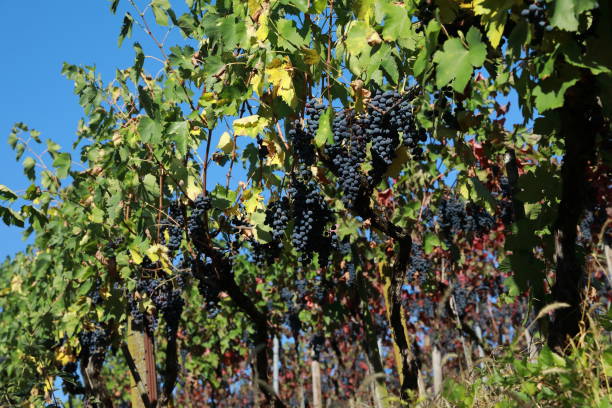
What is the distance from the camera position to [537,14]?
7.89 ft

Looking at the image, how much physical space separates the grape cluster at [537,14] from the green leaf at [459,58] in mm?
295

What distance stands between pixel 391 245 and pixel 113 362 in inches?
606

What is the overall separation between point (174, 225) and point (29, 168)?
252 centimetres

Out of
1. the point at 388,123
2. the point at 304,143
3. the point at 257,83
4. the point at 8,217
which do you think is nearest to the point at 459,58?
the point at 388,123

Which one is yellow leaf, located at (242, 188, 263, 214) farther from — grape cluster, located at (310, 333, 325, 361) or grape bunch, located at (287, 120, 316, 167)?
grape cluster, located at (310, 333, 325, 361)

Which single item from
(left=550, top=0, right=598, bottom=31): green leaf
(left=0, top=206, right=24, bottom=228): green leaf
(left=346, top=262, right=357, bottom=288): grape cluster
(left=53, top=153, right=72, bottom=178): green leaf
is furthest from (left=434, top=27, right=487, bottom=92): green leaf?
(left=346, top=262, right=357, bottom=288): grape cluster

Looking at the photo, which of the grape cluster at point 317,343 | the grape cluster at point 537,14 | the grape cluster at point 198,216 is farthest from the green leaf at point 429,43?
the grape cluster at point 317,343

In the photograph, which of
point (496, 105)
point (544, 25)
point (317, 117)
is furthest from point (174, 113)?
point (496, 105)

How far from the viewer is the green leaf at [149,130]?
4562 millimetres

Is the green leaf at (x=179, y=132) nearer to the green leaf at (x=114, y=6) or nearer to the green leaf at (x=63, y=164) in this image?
the green leaf at (x=114, y=6)

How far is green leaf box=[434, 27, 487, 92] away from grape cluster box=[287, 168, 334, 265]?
138 centimetres

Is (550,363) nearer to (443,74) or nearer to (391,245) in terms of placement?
(443,74)

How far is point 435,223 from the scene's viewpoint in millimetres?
8445

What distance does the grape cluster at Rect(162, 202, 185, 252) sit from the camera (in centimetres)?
520
